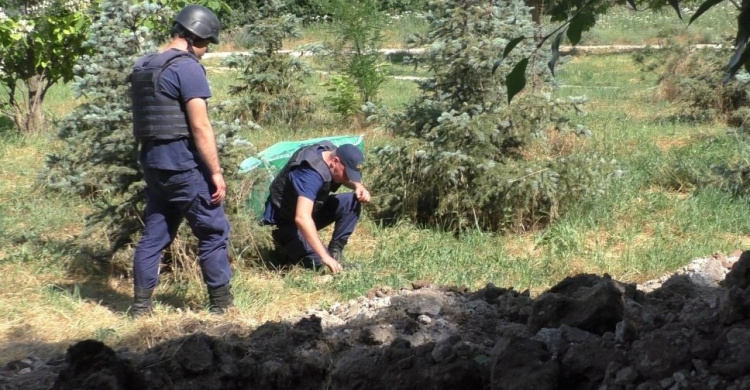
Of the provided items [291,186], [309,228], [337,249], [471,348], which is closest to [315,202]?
[291,186]

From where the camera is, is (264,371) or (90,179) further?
(90,179)

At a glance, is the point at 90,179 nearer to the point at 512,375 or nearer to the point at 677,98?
the point at 512,375

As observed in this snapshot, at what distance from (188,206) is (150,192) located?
31cm

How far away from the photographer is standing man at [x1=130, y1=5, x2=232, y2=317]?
17.2ft

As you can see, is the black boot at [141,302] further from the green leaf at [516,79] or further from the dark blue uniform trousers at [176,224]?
the green leaf at [516,79]

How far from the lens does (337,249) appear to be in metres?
6.80

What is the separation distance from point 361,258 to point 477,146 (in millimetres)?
1412

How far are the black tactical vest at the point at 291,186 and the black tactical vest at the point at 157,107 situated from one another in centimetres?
128

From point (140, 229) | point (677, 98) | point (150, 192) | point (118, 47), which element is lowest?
point (677, 98)

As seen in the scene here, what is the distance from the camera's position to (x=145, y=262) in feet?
18.0

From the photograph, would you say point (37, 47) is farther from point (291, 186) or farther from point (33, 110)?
point (291, 186)

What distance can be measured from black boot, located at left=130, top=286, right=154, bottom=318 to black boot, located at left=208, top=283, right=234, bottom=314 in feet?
1.18

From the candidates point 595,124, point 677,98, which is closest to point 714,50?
point 677,98

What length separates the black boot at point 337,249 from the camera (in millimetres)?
6742
